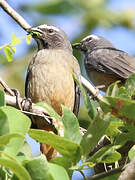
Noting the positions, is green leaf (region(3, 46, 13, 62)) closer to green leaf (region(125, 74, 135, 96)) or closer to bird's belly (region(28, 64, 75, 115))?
green leaf (region(125, 74, 135, 96))

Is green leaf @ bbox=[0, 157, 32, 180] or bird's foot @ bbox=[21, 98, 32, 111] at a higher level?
green leaf @ bbox=[0, 157, 32, 180]

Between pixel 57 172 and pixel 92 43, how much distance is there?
275 inches

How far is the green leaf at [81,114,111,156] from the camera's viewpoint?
4.51 feet

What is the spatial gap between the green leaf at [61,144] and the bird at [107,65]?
5252mm

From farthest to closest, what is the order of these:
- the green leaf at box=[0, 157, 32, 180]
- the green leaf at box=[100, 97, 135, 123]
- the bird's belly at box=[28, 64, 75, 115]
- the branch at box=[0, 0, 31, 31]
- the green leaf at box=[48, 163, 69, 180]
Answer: the bird's belly at box=[28, 64, 75, 115] → the branch at box=[0, 0, 31, 31] → the green leaf at box=[100, 97, 135, 123] → the green leaf at box=[48, 163, 69, 180] → the green leaf at box=[0, 157, 32, 180]

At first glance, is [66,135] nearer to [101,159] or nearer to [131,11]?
[101,159]

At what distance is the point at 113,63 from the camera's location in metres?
7.11

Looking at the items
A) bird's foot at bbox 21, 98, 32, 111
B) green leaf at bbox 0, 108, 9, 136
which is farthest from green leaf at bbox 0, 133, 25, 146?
bird's foot at bbox 21, 98, 32, 111

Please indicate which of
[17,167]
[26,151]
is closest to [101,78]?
[26,151]

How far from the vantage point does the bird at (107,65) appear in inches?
272

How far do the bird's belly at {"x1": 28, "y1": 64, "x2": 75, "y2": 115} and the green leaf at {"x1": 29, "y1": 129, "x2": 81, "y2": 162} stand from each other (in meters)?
2.57

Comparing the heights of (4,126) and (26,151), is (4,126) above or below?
above

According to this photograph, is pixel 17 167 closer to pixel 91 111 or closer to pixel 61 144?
pixel 61 144

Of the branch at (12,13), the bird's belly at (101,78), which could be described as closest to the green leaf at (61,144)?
the branch at (12,13)
